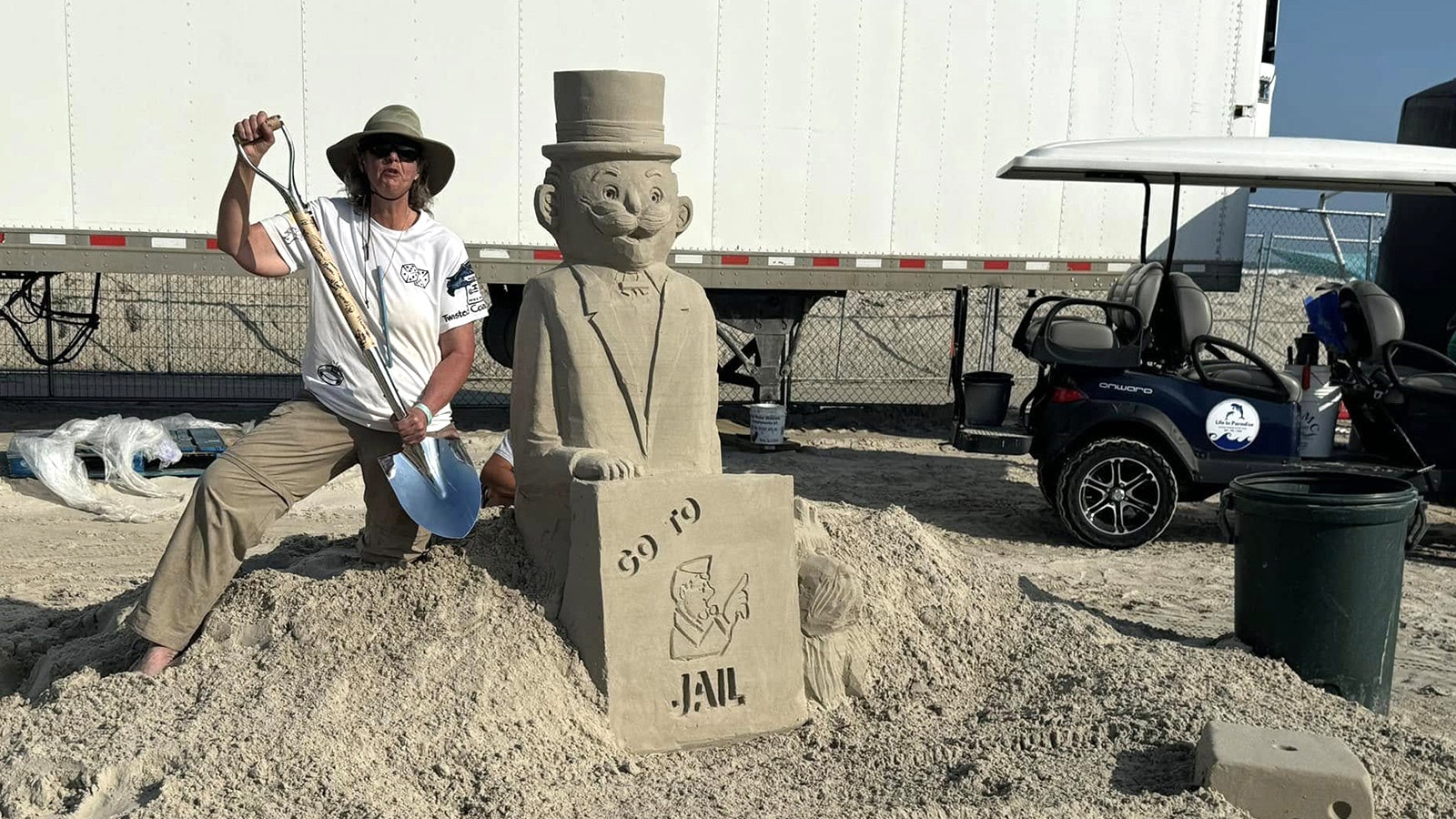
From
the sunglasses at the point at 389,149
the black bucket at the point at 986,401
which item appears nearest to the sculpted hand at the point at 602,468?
the sunglasses at the point at 389,149

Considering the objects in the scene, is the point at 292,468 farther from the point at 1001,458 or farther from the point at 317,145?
the point at 1001,458

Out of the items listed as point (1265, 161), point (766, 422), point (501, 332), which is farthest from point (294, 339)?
point (1265, 161)

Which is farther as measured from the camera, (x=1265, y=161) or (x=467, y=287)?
(x=1265, y=161)

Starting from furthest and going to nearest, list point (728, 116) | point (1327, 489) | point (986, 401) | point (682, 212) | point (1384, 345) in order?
point (728, 116) < point (986, 401) < point (1384, 345) < point (1327, 489) < point (682, 212)

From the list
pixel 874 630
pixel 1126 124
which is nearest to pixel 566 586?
pixel 874 630

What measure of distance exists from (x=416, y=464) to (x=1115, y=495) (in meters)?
4.47

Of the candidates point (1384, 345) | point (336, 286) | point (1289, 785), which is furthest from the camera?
point (1384, 345)

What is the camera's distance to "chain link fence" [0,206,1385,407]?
12586mm

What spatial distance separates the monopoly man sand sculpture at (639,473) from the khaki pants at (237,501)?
1.98 ft

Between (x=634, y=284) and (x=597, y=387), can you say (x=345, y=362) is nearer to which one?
(x=597, y=387)

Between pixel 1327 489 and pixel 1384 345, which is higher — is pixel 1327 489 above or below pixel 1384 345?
below

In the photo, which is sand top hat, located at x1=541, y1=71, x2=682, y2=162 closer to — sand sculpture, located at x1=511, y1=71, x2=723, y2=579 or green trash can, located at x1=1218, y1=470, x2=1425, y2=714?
sand sculpture, located at x1=511, y1=71, x2=723, y2=579

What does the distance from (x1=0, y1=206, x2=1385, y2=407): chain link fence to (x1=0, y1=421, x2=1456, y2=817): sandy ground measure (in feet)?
20.7

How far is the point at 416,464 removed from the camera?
4156mm
